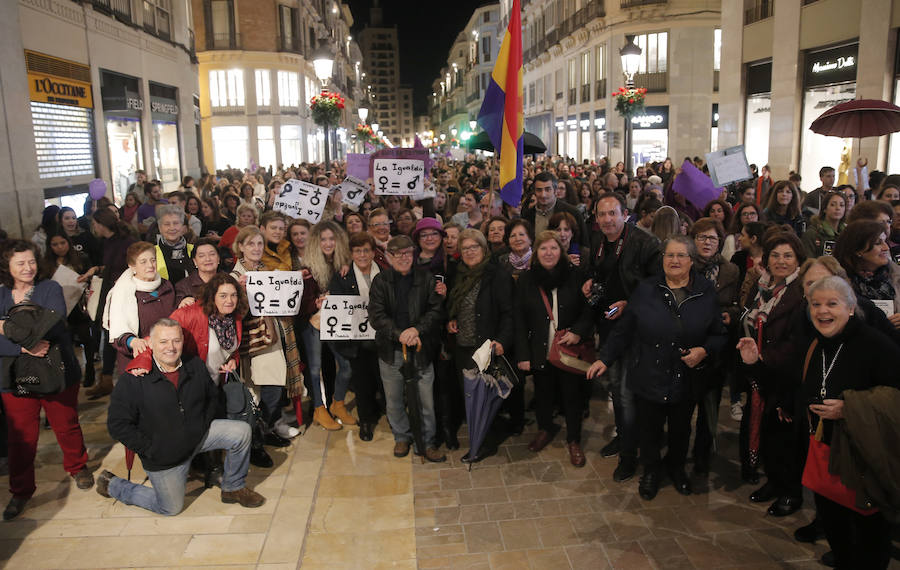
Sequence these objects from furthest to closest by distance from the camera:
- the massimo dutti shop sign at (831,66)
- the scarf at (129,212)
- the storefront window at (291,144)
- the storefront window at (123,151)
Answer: the storefront window at (291,144)
the storefront window at (123,151)
the massimo dutti shop sign at (831,66)
the scarf at (129,212)

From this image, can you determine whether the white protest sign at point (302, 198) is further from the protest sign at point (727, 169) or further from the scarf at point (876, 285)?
the scarf at point (876, 285)

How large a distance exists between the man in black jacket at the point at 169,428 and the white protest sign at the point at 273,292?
0.96m

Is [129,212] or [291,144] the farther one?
[291,144]

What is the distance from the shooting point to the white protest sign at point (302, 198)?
827 centimetres

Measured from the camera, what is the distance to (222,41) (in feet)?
134

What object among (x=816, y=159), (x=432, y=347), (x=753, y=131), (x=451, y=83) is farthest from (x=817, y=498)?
(x=451, y=83)

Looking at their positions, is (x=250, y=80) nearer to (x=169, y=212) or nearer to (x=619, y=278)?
(x=169, y=212)

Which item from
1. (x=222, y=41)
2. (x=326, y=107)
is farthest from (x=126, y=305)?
(x=222, y=41)

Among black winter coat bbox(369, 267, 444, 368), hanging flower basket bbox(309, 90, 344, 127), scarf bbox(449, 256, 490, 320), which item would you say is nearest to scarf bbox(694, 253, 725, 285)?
scarf bbox(449, 256, 490, 320)

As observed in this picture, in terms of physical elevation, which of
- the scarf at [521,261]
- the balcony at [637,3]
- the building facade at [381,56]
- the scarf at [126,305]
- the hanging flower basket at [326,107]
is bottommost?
the scarf at [126,305]

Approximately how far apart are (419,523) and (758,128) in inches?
731

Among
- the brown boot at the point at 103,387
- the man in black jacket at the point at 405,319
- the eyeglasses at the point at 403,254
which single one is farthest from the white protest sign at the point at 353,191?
the eyeglasses at the point at 403,254

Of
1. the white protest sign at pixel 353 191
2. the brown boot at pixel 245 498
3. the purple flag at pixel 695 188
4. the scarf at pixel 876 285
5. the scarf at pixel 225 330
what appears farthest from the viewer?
the white protest sign at pixel 353 191

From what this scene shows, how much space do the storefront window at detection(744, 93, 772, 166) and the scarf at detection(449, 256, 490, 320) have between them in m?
15.8
